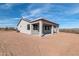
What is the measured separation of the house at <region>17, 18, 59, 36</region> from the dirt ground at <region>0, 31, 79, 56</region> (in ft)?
0.19

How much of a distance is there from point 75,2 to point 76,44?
1.73 feet

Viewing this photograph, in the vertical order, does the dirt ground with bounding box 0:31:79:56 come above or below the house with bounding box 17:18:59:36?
below

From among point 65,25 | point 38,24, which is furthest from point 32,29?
point 65,25

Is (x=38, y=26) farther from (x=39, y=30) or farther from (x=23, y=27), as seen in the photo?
(x=23, y=27)

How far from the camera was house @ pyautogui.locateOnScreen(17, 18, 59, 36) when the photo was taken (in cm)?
405

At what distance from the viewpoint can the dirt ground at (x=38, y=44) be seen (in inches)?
159

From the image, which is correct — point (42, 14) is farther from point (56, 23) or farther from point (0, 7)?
point (0, 7)

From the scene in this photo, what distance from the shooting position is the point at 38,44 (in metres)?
4.08

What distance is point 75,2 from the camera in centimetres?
403

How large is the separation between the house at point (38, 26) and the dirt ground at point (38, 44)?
0.06 meters

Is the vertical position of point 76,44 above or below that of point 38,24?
below

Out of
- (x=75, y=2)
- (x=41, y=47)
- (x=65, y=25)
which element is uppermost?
(x=75, y=2)

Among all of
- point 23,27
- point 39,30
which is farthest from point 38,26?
point 23,27

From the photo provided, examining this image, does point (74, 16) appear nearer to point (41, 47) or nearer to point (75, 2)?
point (75, 2)
